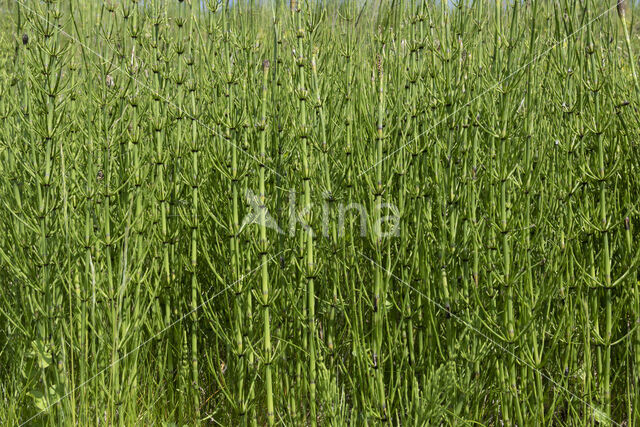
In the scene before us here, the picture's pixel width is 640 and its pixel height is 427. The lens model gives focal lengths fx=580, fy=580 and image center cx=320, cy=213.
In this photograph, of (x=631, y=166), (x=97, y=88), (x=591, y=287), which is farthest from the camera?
(x=97, y=88)

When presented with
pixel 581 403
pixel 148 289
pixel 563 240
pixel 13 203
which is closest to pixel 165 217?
pixel 148 289

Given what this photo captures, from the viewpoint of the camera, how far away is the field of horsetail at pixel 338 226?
1.89 m

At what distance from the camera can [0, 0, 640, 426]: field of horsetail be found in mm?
1888

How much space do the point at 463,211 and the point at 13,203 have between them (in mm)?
1708

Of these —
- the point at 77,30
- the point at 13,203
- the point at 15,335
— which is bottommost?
the point at 15,335

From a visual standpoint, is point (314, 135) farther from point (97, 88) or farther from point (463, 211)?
point (97, 88)

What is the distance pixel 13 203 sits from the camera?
2.25 meters

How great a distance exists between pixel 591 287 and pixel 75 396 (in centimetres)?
186

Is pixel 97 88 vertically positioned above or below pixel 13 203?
above

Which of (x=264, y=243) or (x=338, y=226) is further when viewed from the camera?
(x=338, y=226)

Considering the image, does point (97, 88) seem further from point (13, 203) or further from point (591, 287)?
point (591, 287)

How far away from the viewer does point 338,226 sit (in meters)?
2.03

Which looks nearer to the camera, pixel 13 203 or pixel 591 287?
pixel 591 287

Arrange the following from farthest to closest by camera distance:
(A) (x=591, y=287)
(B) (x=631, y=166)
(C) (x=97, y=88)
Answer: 1. (C) (x=97, y=88)
2. (B) (x=631, y=166)
3. (A) (x=591, y=287)
